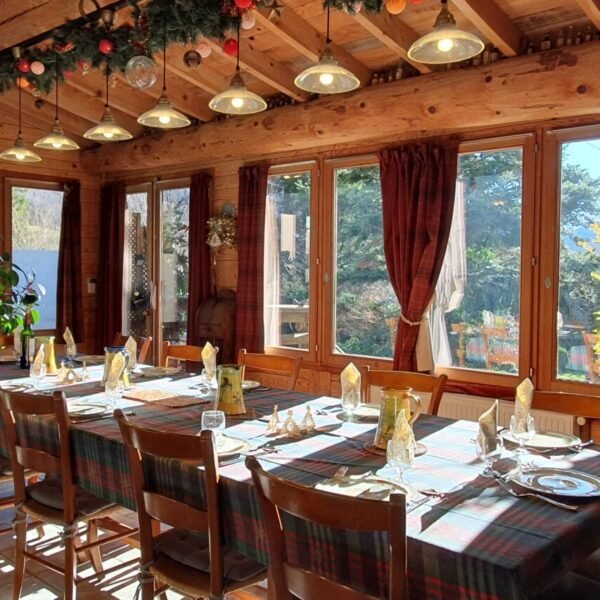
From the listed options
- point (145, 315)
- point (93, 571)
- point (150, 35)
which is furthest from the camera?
point (145, 315)

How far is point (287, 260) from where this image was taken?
5.32m

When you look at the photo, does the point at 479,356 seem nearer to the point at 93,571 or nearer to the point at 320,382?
the point at 320,382

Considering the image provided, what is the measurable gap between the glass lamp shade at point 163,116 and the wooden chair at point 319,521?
214 centimetres

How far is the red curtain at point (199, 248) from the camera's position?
18.9 ft

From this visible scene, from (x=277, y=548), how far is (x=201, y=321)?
13.4 ft

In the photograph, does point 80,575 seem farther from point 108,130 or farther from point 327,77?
point 327,77

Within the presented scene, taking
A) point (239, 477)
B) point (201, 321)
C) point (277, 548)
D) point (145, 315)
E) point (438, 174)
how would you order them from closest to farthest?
1. point (277, 548)
2. point (239, 477)
3. point (438, 174)
4. point (201, 321)
5. point (145, 315)

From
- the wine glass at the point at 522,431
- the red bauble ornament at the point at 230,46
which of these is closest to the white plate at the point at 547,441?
the wine glass at the point at 522,431

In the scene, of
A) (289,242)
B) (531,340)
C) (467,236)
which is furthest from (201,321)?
(531,340)

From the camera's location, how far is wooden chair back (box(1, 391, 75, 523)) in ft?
7.51

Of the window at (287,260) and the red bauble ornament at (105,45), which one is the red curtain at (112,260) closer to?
the window at (287,260)

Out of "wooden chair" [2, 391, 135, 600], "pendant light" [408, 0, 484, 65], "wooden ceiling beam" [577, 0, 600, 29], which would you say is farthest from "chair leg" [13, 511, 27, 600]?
"wooden ceiling beam" [577, 0, 600, 29]

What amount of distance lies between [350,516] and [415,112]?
10.6ft

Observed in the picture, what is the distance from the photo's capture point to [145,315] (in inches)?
257
